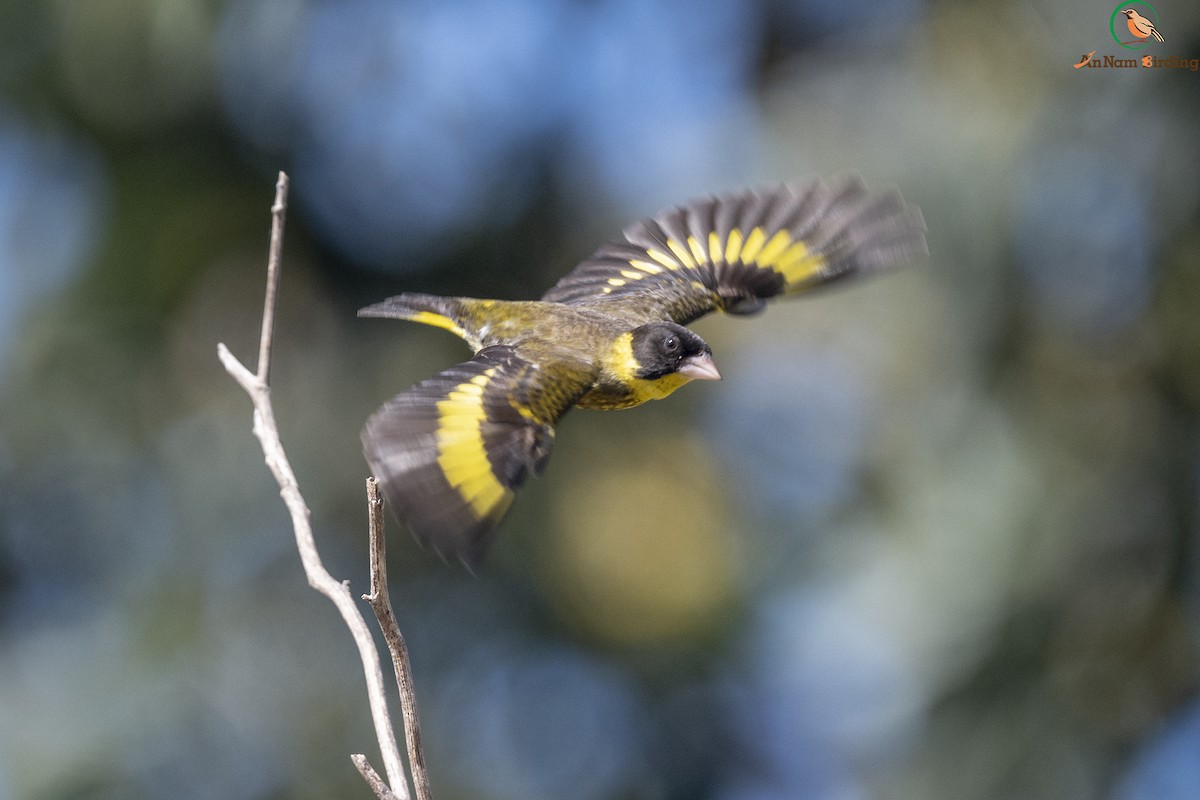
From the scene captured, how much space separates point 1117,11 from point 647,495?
4063 millimetres

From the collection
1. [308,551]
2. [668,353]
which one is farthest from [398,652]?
[668,353]

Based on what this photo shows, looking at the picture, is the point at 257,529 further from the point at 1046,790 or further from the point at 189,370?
the point at 1046,790

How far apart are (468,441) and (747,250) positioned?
1.68 meters

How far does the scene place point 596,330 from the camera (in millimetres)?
3727

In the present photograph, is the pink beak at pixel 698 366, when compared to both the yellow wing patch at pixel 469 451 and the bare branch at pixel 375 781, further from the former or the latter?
the bare branch at pixel 375 781

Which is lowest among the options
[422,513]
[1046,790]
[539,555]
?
[1046,790]

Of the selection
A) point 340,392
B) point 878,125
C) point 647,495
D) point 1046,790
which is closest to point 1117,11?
point 878,125

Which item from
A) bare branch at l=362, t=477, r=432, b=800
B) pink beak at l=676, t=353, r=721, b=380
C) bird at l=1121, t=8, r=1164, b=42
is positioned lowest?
bare branch at l=362, t=477, r=432, b=800

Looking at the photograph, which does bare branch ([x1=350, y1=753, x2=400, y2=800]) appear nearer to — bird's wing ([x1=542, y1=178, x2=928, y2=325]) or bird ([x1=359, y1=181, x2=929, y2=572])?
bird ([x1=359, y1=181, x2=929, y2=572])

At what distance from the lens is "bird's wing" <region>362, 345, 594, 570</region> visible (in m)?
2.72

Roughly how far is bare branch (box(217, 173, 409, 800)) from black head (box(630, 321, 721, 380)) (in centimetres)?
103

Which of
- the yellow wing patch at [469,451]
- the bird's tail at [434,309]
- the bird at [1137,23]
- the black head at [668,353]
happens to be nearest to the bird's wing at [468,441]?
the yellow wing patch at [469,451]

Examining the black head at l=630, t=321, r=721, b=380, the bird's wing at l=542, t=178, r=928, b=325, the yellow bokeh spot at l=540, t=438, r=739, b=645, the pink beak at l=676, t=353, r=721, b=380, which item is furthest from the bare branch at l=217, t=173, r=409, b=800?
the yellow bokeh spot at l=540, t=438, r=739, b=645

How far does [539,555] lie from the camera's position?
935 cm
